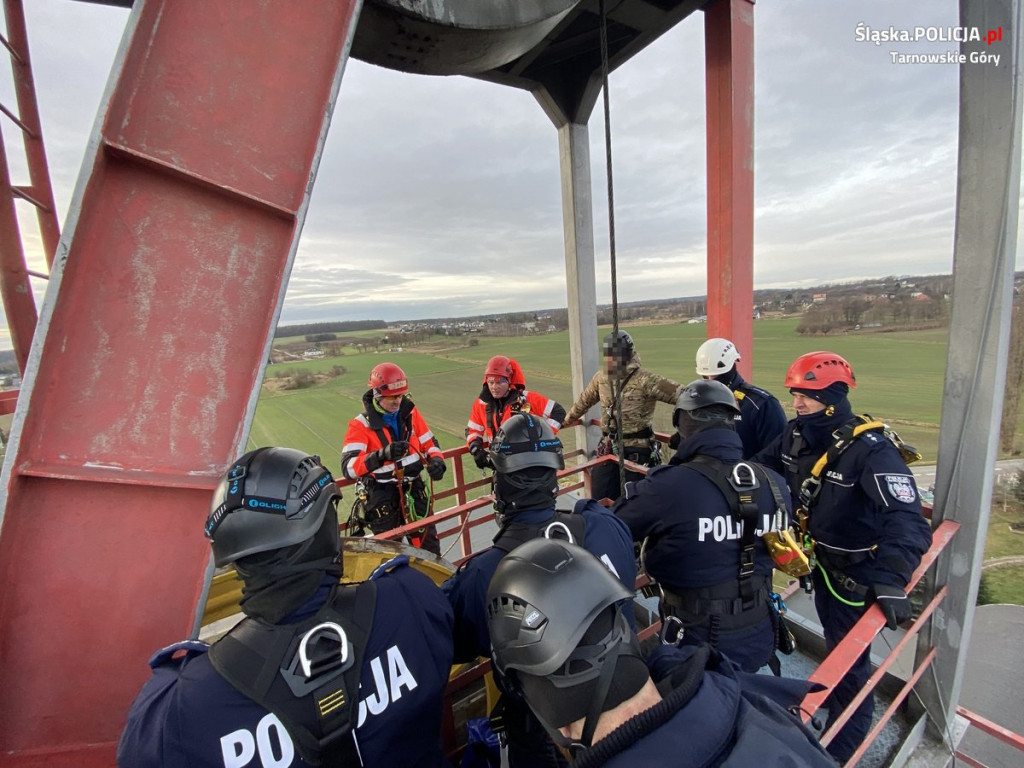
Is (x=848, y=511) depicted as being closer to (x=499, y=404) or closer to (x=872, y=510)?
(x=872, y=510)

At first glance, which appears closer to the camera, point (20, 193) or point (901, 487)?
point (901, 487)

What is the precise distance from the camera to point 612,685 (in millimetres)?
957

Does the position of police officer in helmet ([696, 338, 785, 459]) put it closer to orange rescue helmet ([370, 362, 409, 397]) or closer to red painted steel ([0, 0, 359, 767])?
orange rescue helmet ([370, 362, 409, 397])

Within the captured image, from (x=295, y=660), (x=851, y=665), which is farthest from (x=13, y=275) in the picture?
(x=851, y=665)

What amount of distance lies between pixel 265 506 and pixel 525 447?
1066mm

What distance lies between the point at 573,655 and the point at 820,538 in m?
2.92

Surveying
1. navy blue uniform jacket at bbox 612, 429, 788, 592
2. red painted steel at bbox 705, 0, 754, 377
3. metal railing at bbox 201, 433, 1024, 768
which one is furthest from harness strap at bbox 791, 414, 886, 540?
red painted steel at bbox 705, 0, 754, 377

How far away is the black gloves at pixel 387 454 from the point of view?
4539mm

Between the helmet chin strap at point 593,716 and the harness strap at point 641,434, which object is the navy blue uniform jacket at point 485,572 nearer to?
the helmet chin strap at point 593,716

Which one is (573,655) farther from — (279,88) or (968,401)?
(968,401)

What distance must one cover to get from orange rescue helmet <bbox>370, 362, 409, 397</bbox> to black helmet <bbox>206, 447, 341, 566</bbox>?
3.21 meters

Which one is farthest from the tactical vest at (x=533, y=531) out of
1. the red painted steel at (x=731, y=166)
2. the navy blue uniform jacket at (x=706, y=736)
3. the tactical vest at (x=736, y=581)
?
the red painted steel at (x=731, y=166)

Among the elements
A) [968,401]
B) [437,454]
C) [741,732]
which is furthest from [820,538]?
[437,454]

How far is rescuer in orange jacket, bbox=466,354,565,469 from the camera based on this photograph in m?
5.34
